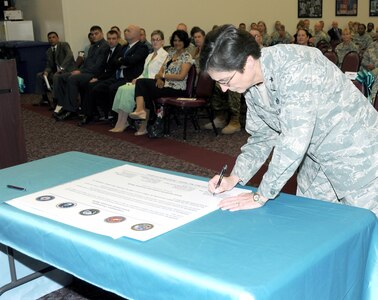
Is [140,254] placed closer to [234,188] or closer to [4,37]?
[234,188]

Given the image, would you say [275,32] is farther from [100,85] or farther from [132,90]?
[132,90]

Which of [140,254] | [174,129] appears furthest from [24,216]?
[174,129]

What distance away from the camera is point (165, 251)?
128cm

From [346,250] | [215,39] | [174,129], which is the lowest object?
[174,129]

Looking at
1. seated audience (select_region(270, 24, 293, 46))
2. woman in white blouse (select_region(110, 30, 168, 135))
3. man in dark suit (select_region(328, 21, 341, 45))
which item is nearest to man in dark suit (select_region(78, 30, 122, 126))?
woman in white blouse (select_region(110, 30, 168, 135))

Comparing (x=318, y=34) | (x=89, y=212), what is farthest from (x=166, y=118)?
(x=318, y=34)

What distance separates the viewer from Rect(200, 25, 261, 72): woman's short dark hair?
4.72 feet

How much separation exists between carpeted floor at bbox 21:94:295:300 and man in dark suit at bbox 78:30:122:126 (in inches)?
7.9

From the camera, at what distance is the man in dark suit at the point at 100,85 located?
6.96 metres

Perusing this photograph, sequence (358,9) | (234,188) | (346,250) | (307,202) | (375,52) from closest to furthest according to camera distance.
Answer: (346,250), (307,202), (234,188), (375,52), (358,9)

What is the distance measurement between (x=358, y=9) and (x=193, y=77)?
38.5ft

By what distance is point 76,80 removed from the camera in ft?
23.9

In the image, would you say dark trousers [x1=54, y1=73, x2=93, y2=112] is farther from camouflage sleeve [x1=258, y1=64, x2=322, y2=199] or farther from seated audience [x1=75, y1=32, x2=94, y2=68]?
camouflage sleeve [x1=258, y1=64, x2=322, y2=199]

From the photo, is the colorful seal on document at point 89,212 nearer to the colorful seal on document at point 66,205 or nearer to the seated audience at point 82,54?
the colorful seal on document at point 66,205
